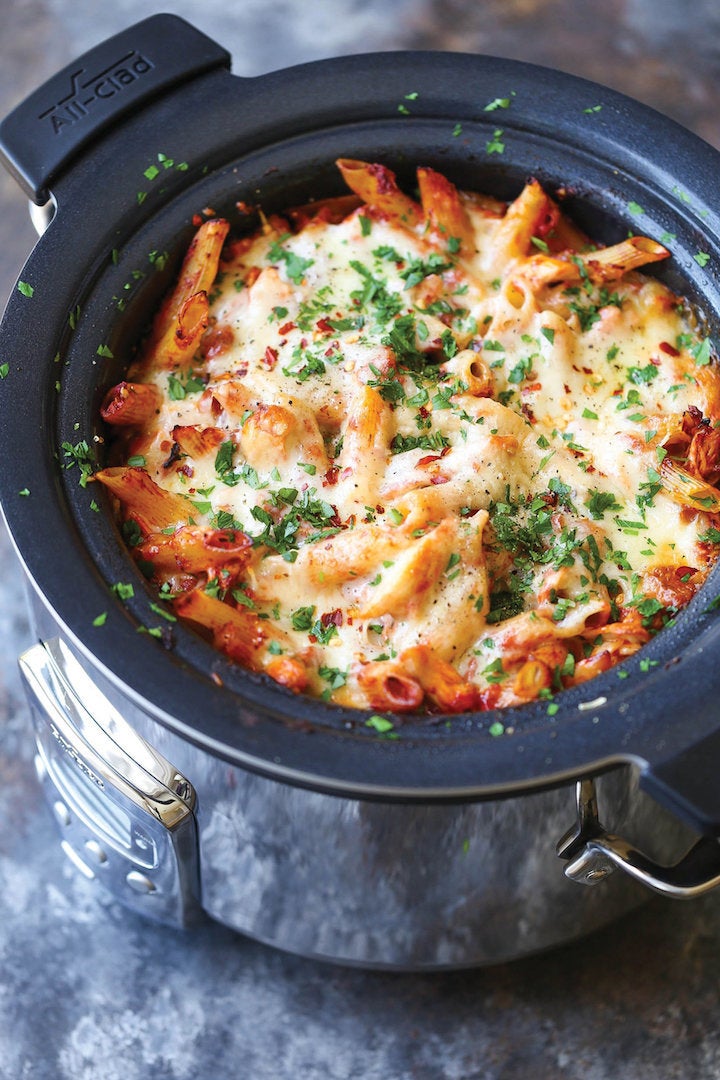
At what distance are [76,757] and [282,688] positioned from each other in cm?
53

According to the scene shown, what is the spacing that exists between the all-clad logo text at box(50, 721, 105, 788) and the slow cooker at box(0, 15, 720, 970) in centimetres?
1

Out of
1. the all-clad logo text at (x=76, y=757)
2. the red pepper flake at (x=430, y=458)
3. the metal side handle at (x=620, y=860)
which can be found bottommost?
the metal side handle at (x=620, y=860)

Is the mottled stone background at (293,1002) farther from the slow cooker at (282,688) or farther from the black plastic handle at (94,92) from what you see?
the black plastic handle at (94,92)

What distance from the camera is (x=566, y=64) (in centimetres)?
348

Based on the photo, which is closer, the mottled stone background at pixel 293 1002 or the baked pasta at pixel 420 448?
the baked pasta at pixel 420 448

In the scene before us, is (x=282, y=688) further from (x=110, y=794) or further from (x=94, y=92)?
(x=94, y=92)

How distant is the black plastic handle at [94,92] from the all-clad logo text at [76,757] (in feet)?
3.15

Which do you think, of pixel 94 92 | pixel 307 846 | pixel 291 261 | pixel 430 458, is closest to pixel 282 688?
pixel 307 846

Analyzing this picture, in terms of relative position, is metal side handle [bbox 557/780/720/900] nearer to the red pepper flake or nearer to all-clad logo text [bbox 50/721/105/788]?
the red pepper flake

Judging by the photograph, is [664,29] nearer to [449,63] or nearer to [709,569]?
[449,63]

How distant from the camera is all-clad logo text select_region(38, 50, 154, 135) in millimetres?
2221

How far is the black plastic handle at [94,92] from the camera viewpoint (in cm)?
219

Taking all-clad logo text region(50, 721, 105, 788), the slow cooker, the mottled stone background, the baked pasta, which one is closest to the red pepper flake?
the baked pasta

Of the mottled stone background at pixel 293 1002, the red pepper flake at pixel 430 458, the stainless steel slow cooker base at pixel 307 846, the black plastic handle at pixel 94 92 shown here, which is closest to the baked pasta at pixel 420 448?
the red pepper flake at pixel 430 458
